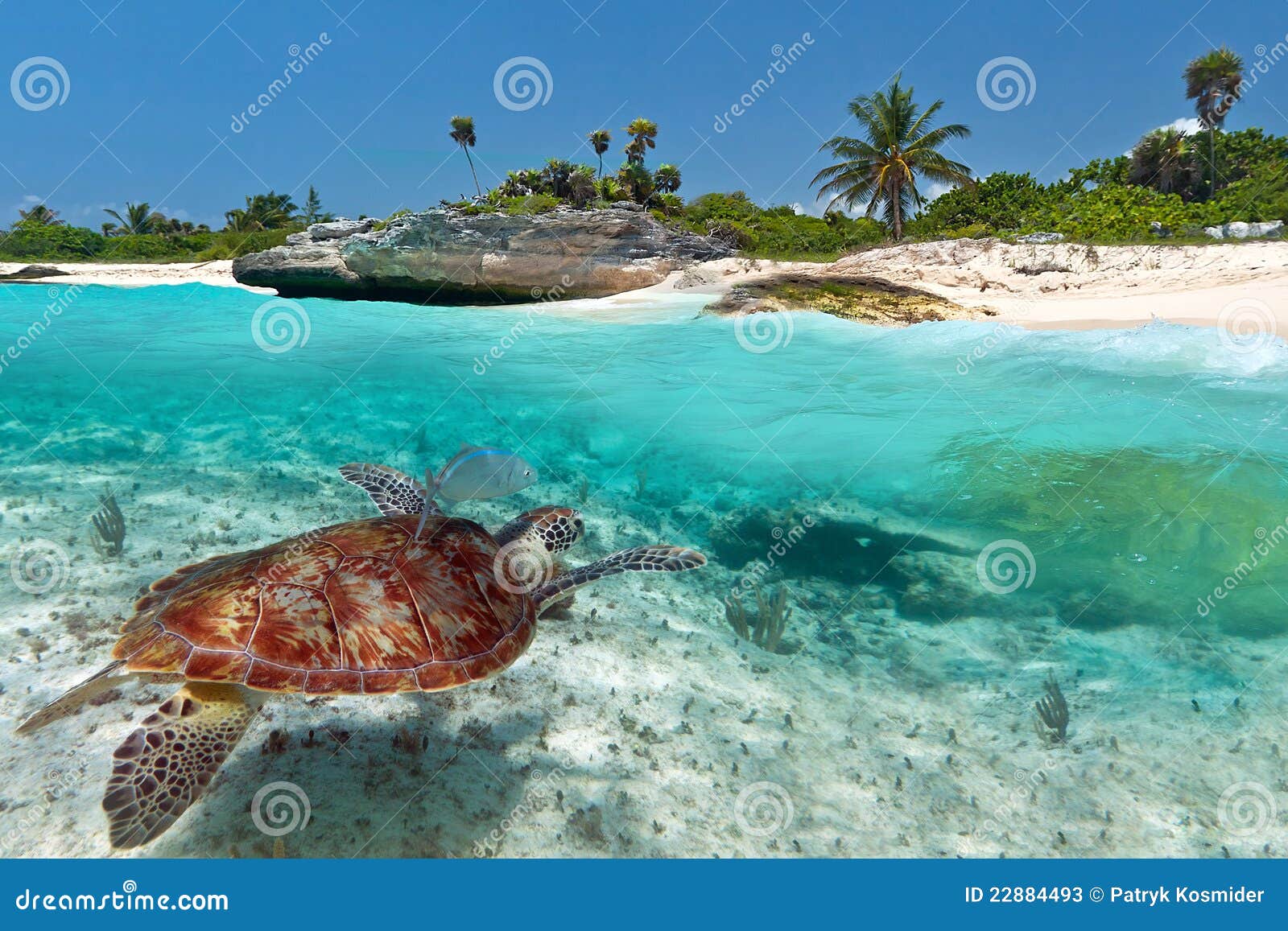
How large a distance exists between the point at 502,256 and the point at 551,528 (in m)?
23.9

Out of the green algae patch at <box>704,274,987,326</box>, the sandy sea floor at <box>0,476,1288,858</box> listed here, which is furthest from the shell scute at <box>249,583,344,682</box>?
the green algae patch at <box>704,274,987,326</box>

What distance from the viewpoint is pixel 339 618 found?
9.46ft

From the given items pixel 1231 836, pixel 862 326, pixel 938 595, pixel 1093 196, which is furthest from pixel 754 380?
pixel 1093 196

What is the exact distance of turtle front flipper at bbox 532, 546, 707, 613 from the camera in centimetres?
353

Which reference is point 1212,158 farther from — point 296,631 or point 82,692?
point 82,692

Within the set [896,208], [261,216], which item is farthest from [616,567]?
[261,216]

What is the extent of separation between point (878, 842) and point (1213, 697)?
3292mm

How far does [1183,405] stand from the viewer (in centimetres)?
1058

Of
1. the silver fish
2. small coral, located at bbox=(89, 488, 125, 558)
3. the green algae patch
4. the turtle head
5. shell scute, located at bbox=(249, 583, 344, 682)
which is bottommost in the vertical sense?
small coral, located at bbox=(89, 488, 125, 558)

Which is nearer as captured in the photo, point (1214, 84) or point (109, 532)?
point (109, 532)

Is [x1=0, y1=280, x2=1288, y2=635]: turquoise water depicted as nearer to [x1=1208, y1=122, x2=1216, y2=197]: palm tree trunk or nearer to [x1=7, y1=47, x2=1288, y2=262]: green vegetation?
[x1=7, y1=47, x2=1288, y2=262]: green vegetation

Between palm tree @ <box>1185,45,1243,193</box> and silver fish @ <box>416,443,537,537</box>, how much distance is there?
112 ft

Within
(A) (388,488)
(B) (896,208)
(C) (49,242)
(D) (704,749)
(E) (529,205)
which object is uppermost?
(B) (896,208)

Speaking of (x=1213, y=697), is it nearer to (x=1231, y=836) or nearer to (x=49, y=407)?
(x=1231, y=836)
